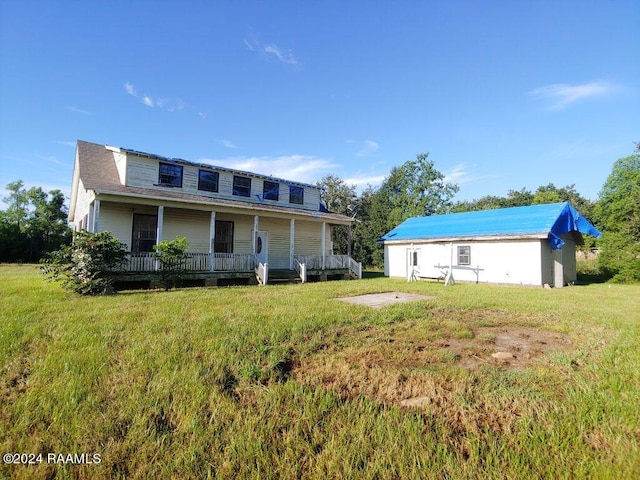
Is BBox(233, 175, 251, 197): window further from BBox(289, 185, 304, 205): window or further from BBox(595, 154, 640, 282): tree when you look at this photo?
BBox(595, 154, 640, 282): tree

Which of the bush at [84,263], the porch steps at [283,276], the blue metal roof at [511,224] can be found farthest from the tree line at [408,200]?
the bush at [84,263]

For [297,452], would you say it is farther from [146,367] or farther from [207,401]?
[146,367]

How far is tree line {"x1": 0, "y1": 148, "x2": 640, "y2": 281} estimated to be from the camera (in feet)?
113

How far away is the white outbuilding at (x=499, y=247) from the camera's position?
15273mm

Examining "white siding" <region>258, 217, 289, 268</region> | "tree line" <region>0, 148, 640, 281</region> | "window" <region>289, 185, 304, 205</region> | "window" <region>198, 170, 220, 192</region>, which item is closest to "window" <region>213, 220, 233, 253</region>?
"white siding" <region>258, 217, 289, 268</region>

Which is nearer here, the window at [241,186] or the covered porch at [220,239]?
the covered porch at [220,239]

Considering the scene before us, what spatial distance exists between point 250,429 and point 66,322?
5.10m

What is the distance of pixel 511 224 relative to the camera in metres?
16.6

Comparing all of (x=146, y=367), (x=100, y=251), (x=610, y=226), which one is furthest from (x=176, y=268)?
(x=610, y=226)

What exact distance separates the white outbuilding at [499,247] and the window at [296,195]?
656 centimetres

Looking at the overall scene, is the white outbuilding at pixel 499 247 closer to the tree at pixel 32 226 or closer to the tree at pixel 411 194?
the tree at pixel 411 194

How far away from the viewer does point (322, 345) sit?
4676 mm

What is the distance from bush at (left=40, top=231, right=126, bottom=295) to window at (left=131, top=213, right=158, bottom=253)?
3541 mm

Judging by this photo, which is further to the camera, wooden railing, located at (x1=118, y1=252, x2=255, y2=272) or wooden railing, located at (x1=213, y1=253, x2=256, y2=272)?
wooden railing, located at (x1=213, y1=253, x2=256, y2=272)
